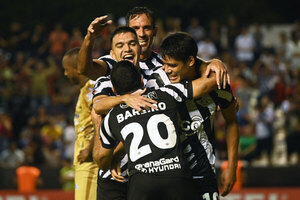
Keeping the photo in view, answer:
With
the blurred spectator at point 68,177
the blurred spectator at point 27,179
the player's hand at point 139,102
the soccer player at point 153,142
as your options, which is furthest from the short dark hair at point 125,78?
the blurred spectator at point 27,179

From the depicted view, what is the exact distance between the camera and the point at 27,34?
61.8 ft

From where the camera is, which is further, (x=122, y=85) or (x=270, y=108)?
(x=270, y=108)

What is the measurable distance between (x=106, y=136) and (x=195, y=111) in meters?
0.78

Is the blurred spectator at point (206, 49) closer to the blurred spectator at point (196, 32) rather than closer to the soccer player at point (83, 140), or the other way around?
the blurred spectator at point (196, 32)

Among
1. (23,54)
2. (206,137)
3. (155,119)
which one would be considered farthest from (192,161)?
(23,54)

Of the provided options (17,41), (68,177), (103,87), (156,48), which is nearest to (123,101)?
(103,87)

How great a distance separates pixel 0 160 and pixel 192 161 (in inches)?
405

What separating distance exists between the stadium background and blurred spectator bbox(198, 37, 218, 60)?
381mm

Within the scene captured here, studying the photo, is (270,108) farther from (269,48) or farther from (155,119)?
(155,119)

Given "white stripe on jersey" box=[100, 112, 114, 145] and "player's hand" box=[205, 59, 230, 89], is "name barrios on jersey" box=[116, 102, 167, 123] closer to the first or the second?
"white stripe on jersey" box=[100, 112, 114, 145]

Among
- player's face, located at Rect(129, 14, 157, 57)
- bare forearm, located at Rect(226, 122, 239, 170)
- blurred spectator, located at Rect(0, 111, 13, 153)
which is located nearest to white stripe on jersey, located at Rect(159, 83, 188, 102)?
bare forearm, located at Rect(226, 122, 239, 170)

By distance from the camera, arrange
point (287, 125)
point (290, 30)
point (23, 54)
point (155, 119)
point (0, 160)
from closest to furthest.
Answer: point (155, 119) < point (0, 160) < point (287, 125) < point (23, 54) < point (290, 30)

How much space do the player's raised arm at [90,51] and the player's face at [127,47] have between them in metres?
0.18

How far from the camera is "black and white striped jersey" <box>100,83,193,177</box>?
5.16 meters
